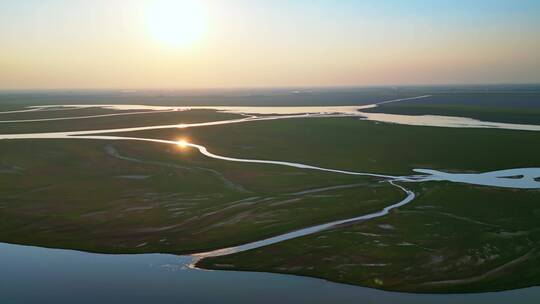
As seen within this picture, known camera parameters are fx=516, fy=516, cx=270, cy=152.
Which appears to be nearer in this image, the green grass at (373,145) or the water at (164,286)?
the water at (164,286)

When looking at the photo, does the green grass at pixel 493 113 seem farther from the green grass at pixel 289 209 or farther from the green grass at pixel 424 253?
the green grass at pixel 424 253

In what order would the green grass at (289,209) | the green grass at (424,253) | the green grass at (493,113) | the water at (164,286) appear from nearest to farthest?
the water at (164,286) < the green grass at (424,253) < the green grass at (289,209) < the green grass at (493,113)

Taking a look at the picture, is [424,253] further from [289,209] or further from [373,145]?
[373,145]

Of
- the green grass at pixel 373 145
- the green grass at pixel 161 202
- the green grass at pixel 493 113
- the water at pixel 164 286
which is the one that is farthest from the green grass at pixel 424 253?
the green grass at pixel 493 113

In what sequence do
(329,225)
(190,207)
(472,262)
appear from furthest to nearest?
(190,207)
(329,225)
(472,262)

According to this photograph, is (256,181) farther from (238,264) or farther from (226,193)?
(238,264)

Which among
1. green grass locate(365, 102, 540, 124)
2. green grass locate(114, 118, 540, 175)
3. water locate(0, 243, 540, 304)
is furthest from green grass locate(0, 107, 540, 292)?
green grass locate(365, 102, 540, 124)

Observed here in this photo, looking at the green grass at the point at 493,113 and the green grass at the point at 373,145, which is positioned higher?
the green grass at the point at 493,113

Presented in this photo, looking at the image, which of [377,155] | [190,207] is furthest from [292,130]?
[190,207]

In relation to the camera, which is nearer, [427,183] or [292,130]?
[427,183]

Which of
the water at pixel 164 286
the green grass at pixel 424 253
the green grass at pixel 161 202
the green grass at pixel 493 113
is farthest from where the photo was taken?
the green grass at pixel 493 113

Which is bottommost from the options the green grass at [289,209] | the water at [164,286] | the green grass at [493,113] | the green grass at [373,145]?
the water at [164,286]
